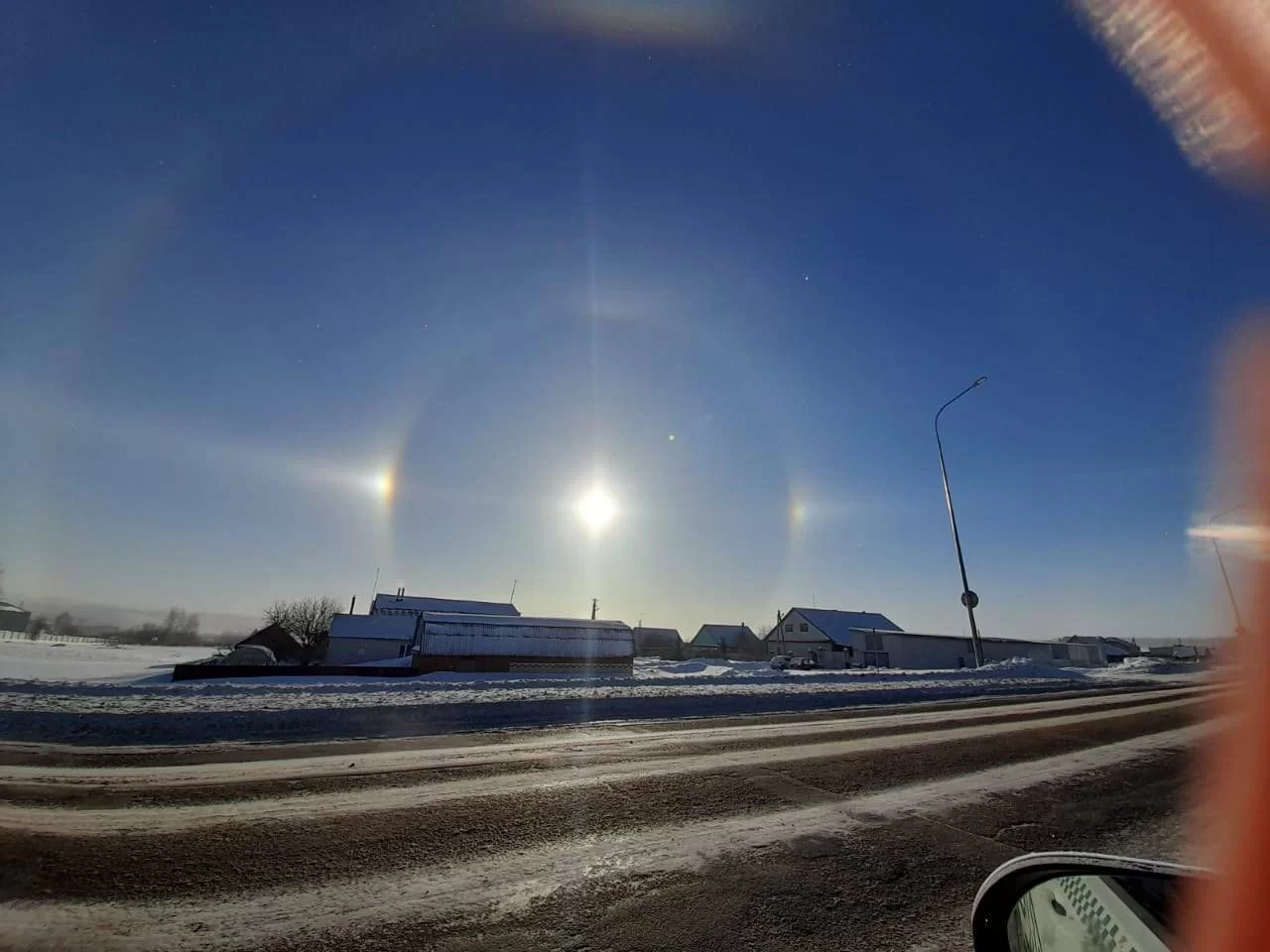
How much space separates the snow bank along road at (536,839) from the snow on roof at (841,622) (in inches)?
2380

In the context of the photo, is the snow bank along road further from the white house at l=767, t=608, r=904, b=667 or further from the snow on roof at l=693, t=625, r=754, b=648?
the snow on roof at l=693, t=625, r=754, b=648

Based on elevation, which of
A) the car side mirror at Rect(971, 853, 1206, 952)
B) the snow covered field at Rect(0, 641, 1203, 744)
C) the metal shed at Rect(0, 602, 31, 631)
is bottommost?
the snow covered field at Rect(0, 641, 1203, 744)

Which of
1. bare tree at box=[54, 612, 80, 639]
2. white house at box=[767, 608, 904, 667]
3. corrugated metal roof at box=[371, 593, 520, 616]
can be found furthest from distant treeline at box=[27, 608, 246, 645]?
white house at box=[767, 608, 904, 667]

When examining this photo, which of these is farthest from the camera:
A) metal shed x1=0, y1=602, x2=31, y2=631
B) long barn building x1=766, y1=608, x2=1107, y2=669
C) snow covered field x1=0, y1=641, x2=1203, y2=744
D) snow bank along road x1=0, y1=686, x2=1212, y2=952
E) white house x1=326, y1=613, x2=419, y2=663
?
metal shed x1=0, y1=602, x2=31, y2=631

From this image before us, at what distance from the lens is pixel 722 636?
85.5 metres

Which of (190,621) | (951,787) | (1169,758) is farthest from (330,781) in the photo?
(190,621)

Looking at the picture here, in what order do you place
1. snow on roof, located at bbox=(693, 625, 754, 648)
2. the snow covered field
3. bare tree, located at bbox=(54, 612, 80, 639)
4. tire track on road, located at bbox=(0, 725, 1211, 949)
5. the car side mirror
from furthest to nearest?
bare tree, located at bbox=(54, 612, 80, 639) → snow on roof, located at bbox=(693, 625, 754, 648) → the snow covered field → tire track on road, located at bbox=(0, 725, 1211, 949) → the car side mirror

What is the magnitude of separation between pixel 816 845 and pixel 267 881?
418cm

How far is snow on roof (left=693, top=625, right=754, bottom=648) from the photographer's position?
84.9 meters

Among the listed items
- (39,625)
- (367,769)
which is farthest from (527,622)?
(39,625)

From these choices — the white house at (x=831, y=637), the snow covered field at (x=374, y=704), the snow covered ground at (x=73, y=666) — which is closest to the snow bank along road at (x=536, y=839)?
the snow covered field at (x=374, y=704)

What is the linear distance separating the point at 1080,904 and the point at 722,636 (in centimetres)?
8797

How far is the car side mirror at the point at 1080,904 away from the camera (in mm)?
1638

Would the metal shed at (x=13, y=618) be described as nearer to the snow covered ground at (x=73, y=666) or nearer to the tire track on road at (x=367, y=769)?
the snow covered ground at (x=73, y=666)
